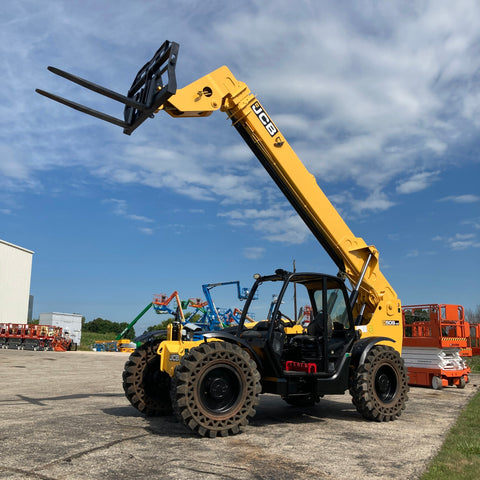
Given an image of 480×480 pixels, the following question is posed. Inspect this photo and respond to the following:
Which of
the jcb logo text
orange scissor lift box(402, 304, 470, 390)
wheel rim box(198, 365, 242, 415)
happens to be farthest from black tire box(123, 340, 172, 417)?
orange scissor lift box(402, 304, 470, 390)

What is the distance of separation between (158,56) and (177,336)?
4.47 meters

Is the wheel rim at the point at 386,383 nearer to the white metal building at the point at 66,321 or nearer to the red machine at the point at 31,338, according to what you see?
the red machine at the point at 31,338

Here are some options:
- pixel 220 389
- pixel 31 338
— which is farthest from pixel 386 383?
pixel 31 338

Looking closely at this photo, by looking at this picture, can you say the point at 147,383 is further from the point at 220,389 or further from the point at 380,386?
the point at 380,386

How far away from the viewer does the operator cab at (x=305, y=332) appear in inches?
287

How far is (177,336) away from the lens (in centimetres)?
731

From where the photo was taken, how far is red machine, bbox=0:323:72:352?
111 ft

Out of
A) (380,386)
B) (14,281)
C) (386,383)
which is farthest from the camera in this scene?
(14,281)

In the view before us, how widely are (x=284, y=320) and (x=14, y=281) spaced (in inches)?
1667

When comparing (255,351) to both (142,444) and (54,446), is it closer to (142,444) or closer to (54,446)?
(142,444)

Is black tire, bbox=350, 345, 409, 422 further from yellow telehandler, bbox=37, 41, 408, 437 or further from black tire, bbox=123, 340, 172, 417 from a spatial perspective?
black tire, bbox=123, 340, 172, 417

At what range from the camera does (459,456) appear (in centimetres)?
540

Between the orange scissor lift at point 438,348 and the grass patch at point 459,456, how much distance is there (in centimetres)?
548

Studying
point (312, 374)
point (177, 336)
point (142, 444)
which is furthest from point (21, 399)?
point (312, 374)
